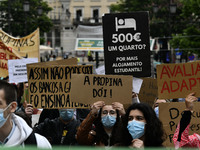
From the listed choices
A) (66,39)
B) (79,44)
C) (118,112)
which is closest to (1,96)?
(118,112)

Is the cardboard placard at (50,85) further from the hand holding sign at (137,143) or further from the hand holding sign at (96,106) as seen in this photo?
the hand holding sign at (137,143)

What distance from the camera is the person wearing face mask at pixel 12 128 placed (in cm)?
339

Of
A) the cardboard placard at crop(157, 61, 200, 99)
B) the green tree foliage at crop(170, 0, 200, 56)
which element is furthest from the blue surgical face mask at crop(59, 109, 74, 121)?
the green tree foliage at crop(170, 0, 200, 56)

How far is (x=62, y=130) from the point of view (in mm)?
5758

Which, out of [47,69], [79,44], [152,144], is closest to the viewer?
[152,144]

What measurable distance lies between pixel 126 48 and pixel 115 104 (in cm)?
151

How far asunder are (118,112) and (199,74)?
1.12 metres

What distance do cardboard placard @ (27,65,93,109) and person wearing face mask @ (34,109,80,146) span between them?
7.1 inches

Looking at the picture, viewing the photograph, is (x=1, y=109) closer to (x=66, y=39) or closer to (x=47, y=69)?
(x=47, y=69)

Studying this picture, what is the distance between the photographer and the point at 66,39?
81.4m

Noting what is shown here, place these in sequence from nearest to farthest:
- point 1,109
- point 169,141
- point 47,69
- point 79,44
A: point 1,109 < point 169,141 < point 47,69 < point 79,44

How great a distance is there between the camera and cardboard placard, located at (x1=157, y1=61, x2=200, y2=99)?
18.4 ft

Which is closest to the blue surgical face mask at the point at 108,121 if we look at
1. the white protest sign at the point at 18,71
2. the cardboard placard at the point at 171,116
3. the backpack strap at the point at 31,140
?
the cardboard placard at the point at 171,116

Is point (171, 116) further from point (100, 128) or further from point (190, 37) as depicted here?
point (190, 37)
